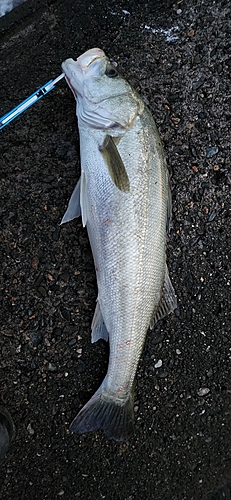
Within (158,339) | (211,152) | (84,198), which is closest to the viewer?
(84,198)

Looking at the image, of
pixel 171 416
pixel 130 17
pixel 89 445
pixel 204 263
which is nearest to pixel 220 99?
pixel 130 17

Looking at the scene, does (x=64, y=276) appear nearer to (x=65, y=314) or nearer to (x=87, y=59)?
(x=65, y=314)

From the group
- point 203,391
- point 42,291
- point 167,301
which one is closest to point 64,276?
point 42,291

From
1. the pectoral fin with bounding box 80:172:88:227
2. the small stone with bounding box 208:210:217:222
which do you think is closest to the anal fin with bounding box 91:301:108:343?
the pectoral fin with bounding box 80:172:88:227

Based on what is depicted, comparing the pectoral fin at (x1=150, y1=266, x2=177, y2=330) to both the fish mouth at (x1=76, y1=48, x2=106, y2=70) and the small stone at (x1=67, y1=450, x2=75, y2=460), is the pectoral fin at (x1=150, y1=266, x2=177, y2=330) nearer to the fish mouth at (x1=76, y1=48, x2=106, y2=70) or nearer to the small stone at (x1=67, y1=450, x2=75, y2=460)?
the small stone at (x1=67, y1=450, x2=75, y2=460)

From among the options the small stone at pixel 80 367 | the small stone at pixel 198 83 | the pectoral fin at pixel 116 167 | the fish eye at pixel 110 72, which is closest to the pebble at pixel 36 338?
the small stone at pixel 80 367

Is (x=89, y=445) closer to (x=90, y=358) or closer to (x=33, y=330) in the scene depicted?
(x=90, y=358)
